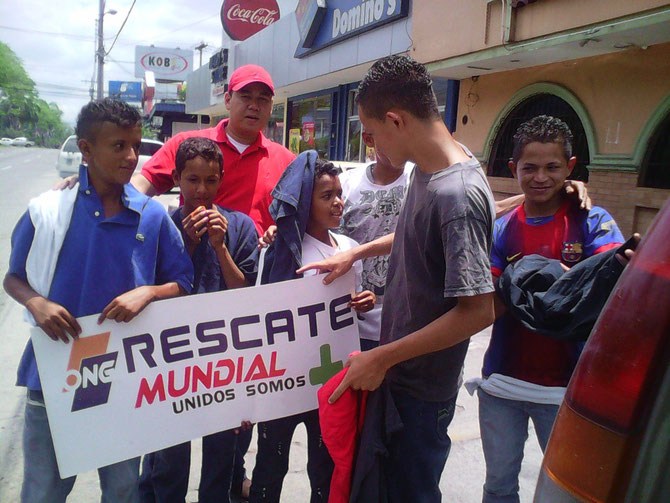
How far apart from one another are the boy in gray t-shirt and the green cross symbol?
542mm

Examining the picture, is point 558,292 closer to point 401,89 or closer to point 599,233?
point 599,233

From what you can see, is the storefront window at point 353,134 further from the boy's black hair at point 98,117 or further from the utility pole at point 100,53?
the utility pole at point 100,53

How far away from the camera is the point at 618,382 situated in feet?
3.13

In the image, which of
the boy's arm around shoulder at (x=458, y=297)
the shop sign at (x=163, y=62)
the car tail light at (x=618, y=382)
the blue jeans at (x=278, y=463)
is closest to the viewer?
the car tail light at (x=618, y=382)

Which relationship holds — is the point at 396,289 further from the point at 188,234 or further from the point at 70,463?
the point at 70,463

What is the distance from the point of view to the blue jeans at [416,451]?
1.71m

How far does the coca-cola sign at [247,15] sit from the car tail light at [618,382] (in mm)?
17069

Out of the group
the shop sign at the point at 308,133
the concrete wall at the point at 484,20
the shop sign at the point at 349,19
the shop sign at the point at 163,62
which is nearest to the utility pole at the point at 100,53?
the shop sign at the point at 163,62

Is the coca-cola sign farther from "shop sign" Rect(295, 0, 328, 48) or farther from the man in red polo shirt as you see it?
the man in red polo shirt

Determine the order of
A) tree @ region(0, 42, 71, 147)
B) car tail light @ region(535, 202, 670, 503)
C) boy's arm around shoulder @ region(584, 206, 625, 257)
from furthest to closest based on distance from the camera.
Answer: tree @ region(0, 42, 71, 147)
boy's arm around shoulder @ region(584, 206, 625, 257)
car tail light @ region(535, 202, 670, 503)

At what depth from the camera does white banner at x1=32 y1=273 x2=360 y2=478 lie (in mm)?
1882

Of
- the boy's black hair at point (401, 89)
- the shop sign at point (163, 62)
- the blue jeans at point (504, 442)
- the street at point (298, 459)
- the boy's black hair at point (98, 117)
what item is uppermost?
the shop sign at point (163, 62)

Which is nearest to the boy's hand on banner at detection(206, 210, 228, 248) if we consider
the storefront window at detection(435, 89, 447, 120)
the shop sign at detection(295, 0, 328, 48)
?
the storefront window at detection(435, 89, 447, 120)

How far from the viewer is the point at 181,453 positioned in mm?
2324
